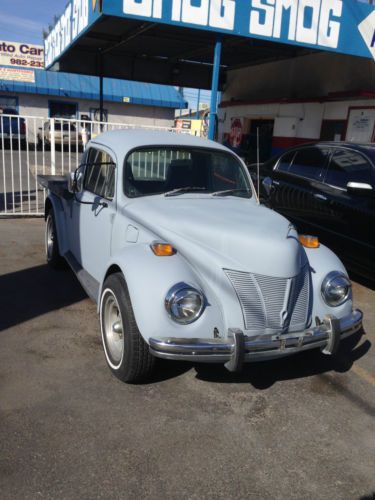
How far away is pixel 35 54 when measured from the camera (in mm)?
29484

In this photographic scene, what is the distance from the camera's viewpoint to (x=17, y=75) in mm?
27297

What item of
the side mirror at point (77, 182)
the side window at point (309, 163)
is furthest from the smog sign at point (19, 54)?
the side mirror at point (77, 182)

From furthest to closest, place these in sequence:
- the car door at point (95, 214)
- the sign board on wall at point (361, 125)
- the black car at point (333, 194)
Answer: the sign board on wall at point (361, 125) → the black car at point (333, 194) → the car door at point (95, 214)

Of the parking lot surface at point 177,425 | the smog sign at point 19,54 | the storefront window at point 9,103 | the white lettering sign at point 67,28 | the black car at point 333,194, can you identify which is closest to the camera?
the parking lot surface at point 177,425

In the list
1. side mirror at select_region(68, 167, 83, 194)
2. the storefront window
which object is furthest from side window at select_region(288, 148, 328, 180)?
the storefront window

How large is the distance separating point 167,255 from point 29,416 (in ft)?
4.61

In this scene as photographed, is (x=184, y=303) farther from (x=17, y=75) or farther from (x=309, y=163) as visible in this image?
(x=17, y=75)

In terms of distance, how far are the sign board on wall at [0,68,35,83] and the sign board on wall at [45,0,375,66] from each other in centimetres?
2195

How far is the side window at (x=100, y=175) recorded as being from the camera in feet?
13.2

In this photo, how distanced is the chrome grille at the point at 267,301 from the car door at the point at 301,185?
3016 mm

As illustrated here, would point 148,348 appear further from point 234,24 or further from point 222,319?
point 234,24

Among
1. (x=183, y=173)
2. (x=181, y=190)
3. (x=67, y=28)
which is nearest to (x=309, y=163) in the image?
(x=183, y=173)

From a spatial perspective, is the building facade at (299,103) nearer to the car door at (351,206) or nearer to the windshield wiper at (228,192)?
the car door at (351,206)

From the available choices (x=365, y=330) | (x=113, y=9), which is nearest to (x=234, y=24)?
(x=113, y=9)
